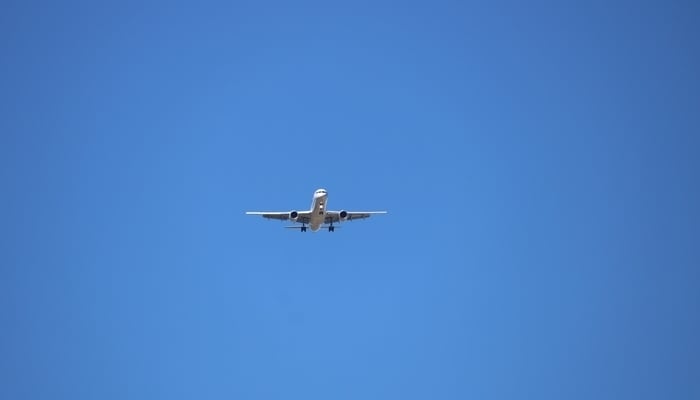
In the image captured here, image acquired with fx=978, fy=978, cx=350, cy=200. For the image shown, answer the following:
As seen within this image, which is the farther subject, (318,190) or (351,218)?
(351,218)

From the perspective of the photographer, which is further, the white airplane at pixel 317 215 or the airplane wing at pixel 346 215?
the airplane wing at pixel 346 215

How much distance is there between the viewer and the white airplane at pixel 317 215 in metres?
69.6

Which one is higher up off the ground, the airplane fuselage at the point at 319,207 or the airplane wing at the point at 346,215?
the airplane wing at the point at 346,215

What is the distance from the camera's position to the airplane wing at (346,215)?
241 ft

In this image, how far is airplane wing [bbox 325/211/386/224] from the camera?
73562 millimetres

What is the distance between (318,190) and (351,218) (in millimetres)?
7126

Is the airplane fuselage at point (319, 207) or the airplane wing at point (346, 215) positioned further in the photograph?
the airplane wing at point (346, 215)

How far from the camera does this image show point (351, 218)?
76.4 metres

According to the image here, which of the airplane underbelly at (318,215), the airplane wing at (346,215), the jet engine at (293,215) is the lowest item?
the airplane underbelly at (318,215)

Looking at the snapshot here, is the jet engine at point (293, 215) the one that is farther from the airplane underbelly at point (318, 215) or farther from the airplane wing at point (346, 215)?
the airplane wing at point (346, 215)

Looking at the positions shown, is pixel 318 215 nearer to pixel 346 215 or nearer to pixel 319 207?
pixel 319 207

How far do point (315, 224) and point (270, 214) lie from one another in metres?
3.90

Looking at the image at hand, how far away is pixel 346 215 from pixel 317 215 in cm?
407

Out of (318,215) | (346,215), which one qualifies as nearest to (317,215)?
(318,215)
